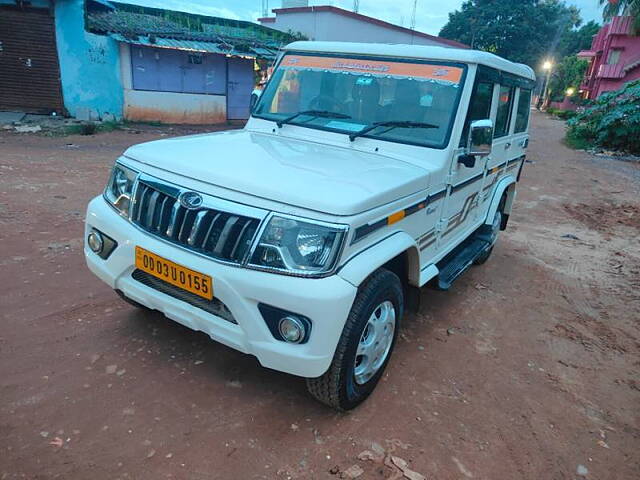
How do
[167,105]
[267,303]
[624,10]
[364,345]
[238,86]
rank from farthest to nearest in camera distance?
[624,10], [238,86], [167,105], [364,345], [267,303]

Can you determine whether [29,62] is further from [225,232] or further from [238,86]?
[225,232]

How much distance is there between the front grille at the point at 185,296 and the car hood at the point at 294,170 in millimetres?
614

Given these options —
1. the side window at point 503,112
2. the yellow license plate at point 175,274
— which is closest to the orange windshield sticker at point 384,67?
the side window at point 503,112

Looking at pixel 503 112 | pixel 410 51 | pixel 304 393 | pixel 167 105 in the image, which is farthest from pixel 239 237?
pixel 167 105

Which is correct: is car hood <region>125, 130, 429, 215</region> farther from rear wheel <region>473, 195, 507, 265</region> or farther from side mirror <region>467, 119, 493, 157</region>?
rear wheel <region>473, 195, 507, 265</region>

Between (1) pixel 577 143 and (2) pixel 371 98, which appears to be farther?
(1) pixel 577 143

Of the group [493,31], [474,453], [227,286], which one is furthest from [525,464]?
[493,31]

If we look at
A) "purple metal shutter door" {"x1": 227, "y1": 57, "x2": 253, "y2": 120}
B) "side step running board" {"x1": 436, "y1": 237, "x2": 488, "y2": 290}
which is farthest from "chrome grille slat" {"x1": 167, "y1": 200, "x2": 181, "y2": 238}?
"purple metal shutter door" {"x1": 227, "y1": 57, "x2": 253, "y2": 120}

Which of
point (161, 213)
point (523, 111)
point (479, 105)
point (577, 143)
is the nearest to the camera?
point (161, 213)

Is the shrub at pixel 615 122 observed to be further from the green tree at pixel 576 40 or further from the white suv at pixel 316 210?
the green tree at pixel 576 40

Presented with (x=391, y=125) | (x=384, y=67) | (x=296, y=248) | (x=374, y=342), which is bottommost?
(x=374, y=342)

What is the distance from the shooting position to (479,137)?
3.20 m

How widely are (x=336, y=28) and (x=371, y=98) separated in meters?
19.5

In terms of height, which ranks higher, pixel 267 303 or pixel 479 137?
pixel 479 137
